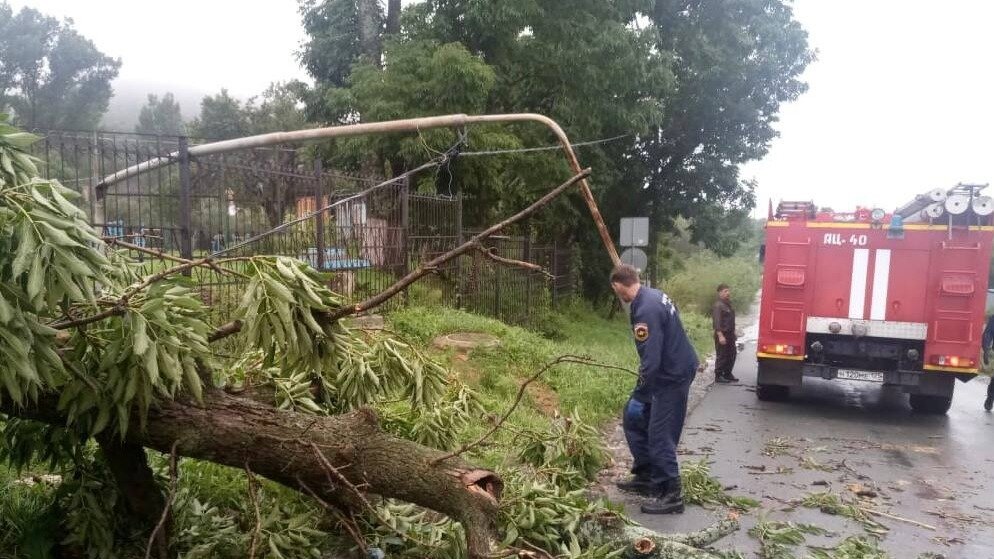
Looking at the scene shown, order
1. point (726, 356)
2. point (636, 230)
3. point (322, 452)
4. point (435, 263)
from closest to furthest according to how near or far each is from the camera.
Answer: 1. point (435, 263)
2. point (322, 452)
3. point (726, 356)
4. point (636, 230)

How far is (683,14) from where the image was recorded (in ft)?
59.6

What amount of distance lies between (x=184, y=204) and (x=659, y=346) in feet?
15.2

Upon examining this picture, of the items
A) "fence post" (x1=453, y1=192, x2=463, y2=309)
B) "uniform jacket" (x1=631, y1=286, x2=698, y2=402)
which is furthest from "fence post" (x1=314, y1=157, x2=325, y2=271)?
"uniform jacket" (x1=631, y1=286, x2=698, y2=402)

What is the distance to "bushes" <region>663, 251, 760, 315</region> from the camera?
95.2ft

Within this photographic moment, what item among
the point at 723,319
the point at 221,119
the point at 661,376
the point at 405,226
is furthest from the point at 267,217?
the point at 221,119

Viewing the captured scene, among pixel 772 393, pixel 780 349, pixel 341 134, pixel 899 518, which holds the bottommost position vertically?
pixel 772 393

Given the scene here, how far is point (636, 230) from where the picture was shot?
13.5 meters

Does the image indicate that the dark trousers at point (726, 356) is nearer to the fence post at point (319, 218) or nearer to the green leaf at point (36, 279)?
the fence post at point (319, 218)

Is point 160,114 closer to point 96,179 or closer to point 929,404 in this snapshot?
point 96,179

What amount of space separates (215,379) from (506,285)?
10.2 metres

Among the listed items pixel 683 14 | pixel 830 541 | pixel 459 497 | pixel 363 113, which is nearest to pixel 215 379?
pixel 459 497

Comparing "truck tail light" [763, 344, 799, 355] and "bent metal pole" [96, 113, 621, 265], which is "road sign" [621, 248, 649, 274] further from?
"bent metal pole" [96, 113, 621, 265]

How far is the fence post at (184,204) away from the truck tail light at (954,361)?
8489 millimetres

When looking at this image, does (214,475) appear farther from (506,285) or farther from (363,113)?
(363,113)
